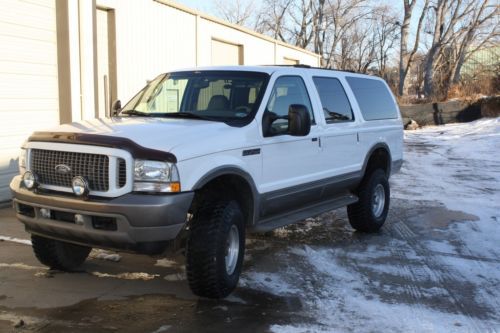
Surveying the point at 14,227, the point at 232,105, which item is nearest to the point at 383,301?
the point at 232,105

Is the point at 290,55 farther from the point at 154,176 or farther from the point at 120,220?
the point at 120,220

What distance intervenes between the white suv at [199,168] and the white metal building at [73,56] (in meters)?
3.44

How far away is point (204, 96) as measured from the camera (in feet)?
19.1

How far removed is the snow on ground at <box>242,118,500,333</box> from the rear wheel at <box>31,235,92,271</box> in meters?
1.73

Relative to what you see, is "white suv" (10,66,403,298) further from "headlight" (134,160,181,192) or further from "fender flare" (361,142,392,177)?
"fender flare" (361,142,392,177)

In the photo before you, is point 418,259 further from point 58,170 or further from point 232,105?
point 58,170

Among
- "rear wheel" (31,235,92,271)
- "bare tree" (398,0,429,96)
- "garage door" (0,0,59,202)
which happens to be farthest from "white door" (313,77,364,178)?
"bare tree" (398,0,429,96)

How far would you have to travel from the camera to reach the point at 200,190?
4.80m

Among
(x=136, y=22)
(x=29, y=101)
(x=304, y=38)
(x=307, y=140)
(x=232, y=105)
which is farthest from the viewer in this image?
(x=304, y=38)

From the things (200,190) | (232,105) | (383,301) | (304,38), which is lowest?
(383,301)

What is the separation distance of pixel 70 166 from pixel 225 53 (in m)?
14.3

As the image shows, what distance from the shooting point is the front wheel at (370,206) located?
7.43 meters

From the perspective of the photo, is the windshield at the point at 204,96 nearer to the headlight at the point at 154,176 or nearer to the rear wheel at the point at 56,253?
the headlight at the point at 154,176

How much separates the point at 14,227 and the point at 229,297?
3.84m
